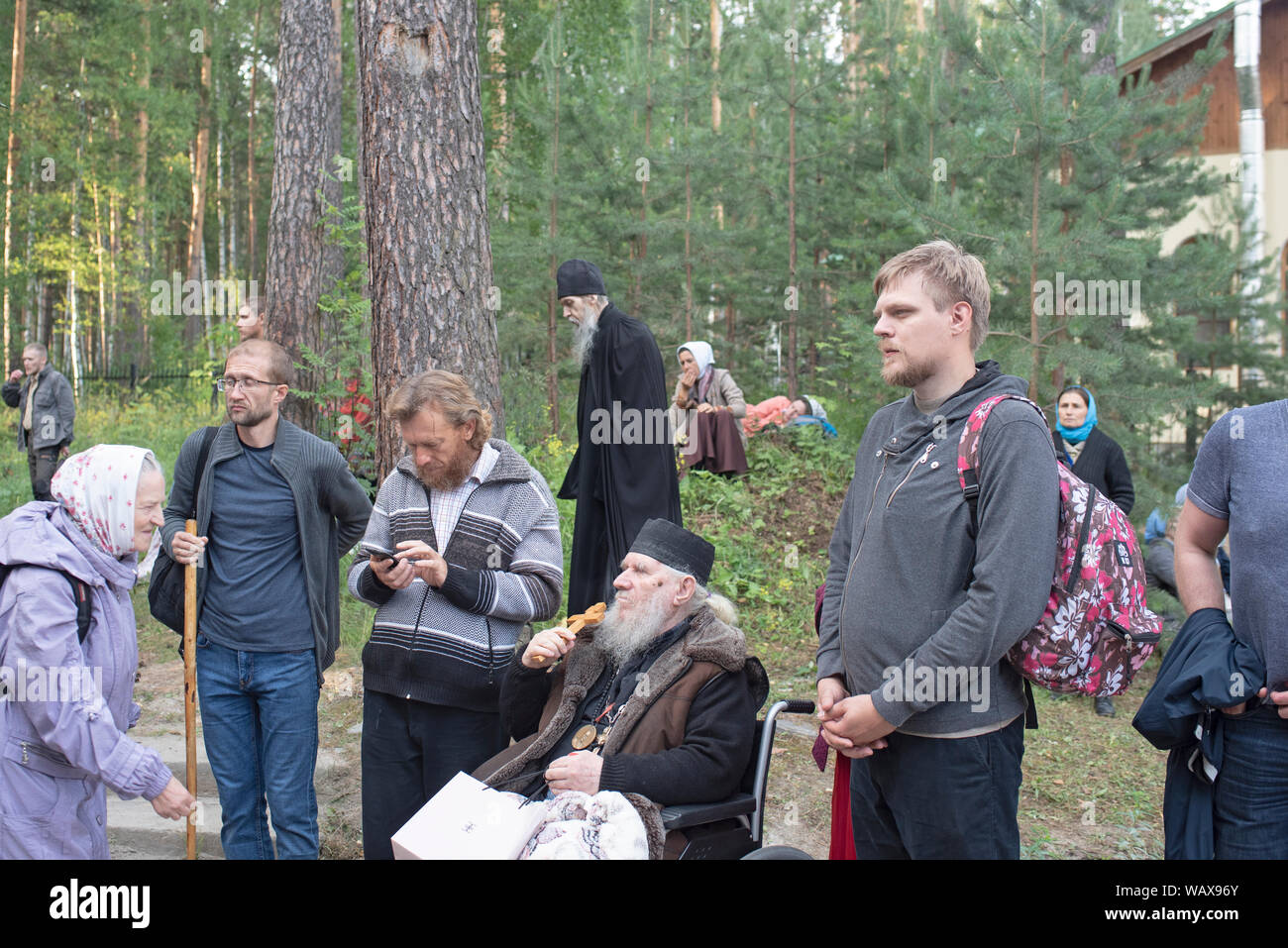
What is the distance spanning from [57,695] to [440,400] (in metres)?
1.39

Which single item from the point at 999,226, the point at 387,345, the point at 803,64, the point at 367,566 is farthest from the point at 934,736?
the point at 803,64

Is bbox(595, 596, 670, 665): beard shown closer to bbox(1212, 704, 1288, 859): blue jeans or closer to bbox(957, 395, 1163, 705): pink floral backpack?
bbox(957, 395, 1163, 705): pink floral backpack

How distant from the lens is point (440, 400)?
344cm

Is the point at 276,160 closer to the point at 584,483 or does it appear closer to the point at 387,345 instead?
the point at 387,345

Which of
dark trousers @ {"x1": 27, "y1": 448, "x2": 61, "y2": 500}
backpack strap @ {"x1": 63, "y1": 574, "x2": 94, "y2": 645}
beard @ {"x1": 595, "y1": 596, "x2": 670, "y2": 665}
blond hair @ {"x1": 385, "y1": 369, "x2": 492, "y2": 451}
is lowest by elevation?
beard @ {"x1": 595, "y1": 596, "x2": 670, "y2": 665}

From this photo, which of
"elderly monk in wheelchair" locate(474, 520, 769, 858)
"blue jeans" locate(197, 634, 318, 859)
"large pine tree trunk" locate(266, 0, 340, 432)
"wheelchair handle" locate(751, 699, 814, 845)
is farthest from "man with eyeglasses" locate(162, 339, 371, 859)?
"large pine tree trunk" locate(266, 0, 340, 432)

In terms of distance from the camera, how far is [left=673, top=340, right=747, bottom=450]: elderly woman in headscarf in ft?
32.0

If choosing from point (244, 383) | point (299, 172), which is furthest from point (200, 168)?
point (244, 383)

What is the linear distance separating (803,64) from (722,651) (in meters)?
11.7

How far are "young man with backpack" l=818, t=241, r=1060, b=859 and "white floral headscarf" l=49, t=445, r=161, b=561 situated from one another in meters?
1.94

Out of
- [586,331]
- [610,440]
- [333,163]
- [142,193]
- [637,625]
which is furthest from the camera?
[142,193]

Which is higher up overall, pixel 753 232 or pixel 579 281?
pixel 753 232

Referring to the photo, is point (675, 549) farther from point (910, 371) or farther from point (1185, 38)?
point (1185, 38)

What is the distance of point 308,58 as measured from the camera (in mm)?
9328
